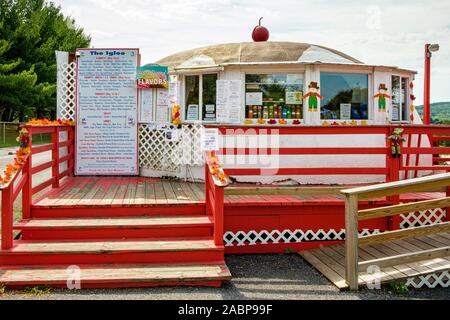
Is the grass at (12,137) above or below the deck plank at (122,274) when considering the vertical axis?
above

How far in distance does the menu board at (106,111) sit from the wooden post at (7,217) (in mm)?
3799

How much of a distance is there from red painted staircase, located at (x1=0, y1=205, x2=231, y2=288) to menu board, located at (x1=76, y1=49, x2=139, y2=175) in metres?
3.08

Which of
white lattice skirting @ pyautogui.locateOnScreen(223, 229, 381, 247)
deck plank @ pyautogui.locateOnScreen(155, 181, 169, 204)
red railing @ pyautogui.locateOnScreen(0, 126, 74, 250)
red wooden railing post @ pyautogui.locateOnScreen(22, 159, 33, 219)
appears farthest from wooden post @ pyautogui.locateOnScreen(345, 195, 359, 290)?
red wooden railing post @ pyautogui.locateOnScreen(22, 159, 33, 219)

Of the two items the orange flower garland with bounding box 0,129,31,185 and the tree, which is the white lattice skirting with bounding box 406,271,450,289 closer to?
the orange flower garland with bounding box 0,129,31,185

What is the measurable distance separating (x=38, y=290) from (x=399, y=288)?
395 centimetres

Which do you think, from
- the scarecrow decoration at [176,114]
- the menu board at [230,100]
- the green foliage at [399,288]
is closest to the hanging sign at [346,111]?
the menu board at [230,100]

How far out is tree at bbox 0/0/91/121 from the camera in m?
27.6

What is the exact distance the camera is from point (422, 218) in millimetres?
7309

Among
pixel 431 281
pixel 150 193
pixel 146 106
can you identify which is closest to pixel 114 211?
pixel 150 193

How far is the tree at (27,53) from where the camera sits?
27625mm

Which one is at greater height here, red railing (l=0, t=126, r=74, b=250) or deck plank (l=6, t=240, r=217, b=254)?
red railing (l=0, t=126, r=74, b=250)

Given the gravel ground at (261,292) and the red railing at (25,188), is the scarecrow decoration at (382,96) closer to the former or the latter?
the gravel ground at (261,292)

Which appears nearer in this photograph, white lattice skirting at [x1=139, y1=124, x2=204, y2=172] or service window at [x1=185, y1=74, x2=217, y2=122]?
white lattice skirting at [x1=139, y1=124, x2=204, y2=172]

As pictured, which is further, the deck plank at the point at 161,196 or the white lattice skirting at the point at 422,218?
the white lattice skirting at the point at 422,218
